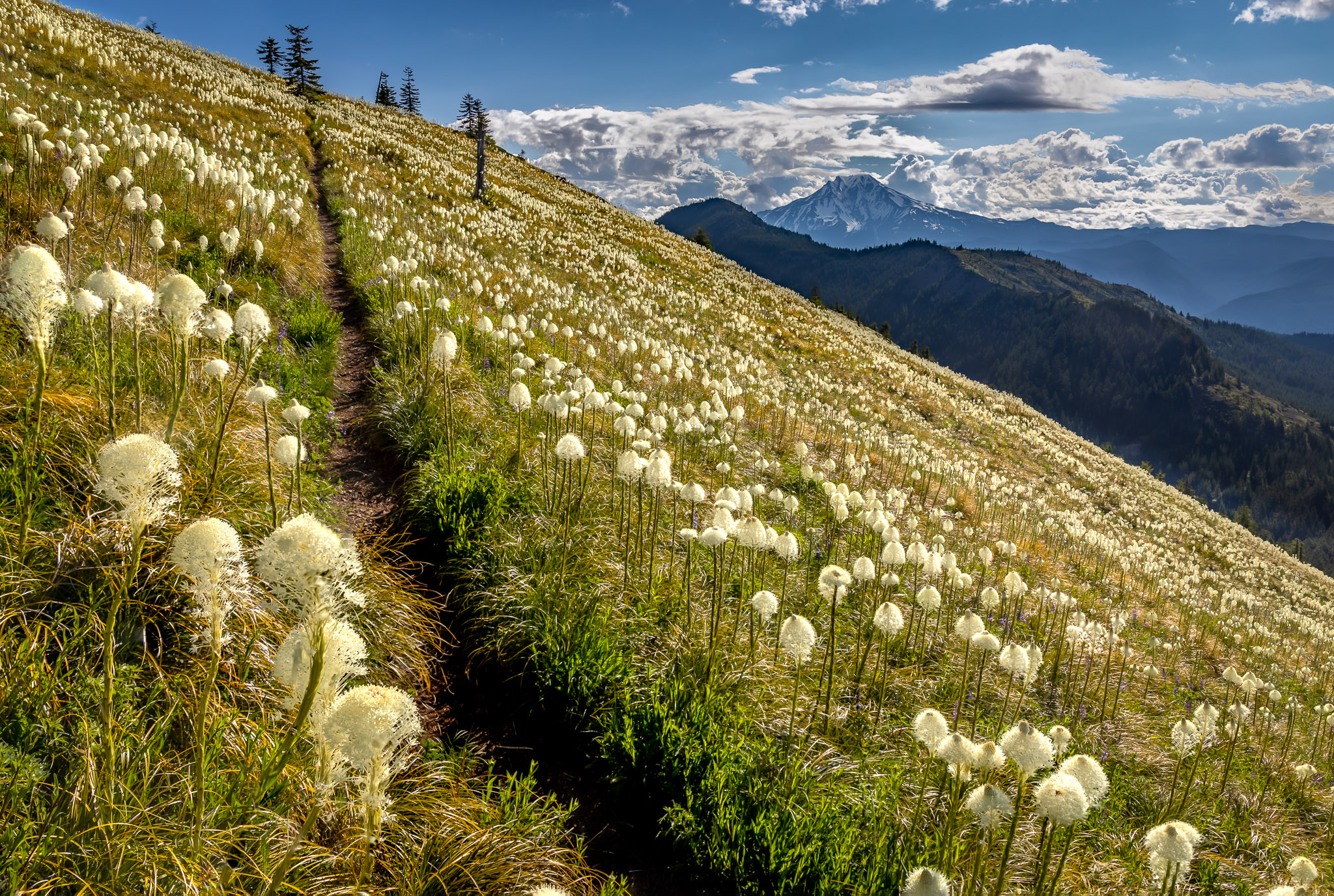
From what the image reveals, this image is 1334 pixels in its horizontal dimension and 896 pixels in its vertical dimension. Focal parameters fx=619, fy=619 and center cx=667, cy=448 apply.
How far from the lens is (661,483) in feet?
15.4

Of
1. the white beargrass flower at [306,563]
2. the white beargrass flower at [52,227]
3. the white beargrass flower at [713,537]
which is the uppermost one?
the white beargrass flower at [52,227]

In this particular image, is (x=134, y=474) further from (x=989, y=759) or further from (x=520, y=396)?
(x=520, y=396)

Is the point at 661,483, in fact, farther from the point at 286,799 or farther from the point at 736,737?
the point at 286,799

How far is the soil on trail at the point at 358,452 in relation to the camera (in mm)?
5871

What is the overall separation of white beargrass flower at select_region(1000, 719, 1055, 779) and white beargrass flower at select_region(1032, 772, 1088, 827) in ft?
0.27

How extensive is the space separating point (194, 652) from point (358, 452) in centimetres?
426

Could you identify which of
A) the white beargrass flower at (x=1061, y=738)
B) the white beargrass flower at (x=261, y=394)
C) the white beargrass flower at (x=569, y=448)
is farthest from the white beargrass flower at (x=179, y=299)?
the white beargrass flower at (x=1061, y=738)

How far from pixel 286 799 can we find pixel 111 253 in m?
7.27

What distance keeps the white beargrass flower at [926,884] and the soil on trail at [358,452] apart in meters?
4.67

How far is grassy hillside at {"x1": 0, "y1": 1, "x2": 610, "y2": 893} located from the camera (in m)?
1.53

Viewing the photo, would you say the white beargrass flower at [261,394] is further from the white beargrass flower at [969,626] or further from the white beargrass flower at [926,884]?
the white beargrass flower at [969,626]

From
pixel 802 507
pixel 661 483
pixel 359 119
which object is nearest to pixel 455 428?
pixel 661 483

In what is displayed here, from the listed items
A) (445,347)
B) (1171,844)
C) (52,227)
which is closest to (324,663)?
(1171,844)

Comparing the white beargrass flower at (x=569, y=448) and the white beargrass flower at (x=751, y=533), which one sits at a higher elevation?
the white beargrass flower at (x=569, y=448)
